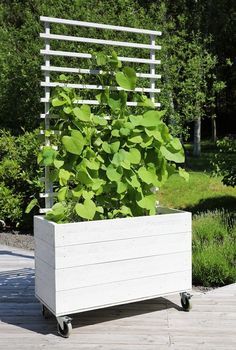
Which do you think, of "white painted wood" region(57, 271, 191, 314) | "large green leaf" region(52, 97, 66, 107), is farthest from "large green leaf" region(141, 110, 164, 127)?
"white painted wood" region(57, 271, 191, 314)

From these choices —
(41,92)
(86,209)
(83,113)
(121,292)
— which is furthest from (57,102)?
Answer: (41,92)

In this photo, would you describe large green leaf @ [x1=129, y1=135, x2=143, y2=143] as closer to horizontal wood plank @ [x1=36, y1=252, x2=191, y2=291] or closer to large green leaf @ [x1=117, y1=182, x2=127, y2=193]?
large green leaf @ [x1=117, y1=182, x2=127, y2=193]

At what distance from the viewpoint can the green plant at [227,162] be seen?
6.52 m

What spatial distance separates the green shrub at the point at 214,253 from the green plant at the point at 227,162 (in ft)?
5.52

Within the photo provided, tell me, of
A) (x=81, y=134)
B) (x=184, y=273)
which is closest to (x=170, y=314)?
(x=184, y=273)

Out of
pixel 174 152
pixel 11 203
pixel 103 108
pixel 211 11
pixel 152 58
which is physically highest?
pixel 211 11

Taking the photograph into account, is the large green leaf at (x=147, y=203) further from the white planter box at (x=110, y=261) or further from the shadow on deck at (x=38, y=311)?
the shadow on deck at (x=38, y=311)

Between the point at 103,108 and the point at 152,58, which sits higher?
the point at 152,58

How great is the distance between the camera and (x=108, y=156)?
3.04 m

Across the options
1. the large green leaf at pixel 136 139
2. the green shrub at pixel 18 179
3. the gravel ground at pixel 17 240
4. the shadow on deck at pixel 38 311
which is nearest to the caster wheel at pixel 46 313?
the shadow on deck at pixel 38 311

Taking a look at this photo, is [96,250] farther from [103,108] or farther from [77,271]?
[103,108]

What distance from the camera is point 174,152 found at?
10.5 feet

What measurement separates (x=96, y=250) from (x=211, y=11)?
12.5 metres

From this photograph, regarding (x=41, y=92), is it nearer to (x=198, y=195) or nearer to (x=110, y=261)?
(x=198, y=195)
